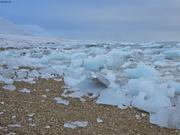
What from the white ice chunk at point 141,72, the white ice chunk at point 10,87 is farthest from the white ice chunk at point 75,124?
the white ice chunk at point 141,72

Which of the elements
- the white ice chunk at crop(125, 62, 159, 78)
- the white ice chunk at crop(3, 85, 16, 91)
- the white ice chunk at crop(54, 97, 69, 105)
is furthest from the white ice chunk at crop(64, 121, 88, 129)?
the white ice chunk at crop(125, 62, 159, 78)

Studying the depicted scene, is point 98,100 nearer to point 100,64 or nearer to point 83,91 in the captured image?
point 83,91

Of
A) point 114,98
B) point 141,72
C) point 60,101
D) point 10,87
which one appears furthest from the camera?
point 141,72

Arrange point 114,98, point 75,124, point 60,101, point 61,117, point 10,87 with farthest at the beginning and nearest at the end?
1. point 10,87
2. point 114,98
3. point 60,101
4. point 61,117
5. point 75,124

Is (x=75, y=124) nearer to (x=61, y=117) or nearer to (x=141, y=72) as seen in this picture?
(x=61, y=117)

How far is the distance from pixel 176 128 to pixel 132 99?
155cm

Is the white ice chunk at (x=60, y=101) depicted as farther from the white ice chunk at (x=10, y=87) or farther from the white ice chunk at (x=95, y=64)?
the white ice chunk at (x=95, y=64)

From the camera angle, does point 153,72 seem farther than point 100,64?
No

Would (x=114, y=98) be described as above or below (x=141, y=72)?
below

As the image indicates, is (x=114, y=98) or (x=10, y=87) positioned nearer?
(x=114, y=98)

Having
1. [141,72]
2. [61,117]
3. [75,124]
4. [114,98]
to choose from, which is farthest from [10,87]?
[141,72]

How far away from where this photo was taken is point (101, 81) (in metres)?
7.95

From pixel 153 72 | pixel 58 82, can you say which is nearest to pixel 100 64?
pixel 153 72

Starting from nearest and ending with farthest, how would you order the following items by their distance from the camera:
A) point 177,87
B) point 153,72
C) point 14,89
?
point 14,89 → point 177,87 → point 153,72
